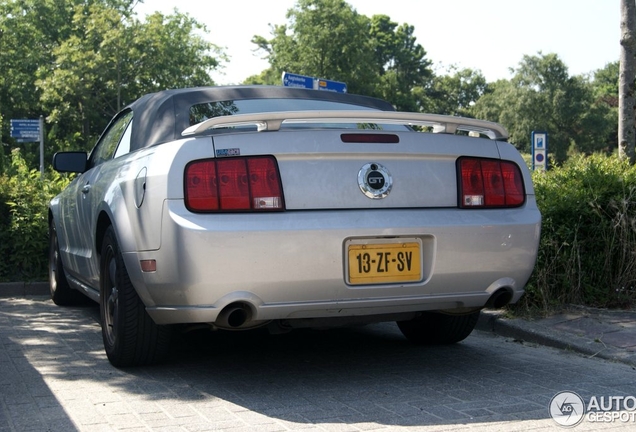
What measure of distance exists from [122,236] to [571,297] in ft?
11.8

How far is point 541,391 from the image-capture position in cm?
407

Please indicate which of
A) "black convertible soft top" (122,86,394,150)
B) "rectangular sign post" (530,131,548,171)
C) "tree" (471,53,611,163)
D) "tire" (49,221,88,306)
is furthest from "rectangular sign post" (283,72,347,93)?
"tree" (471,53,611,163)

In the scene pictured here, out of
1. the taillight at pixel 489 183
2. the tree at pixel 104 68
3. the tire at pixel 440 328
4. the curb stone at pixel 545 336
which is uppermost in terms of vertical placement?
the tree at pixel 104 68

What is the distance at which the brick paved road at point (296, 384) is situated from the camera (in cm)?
355

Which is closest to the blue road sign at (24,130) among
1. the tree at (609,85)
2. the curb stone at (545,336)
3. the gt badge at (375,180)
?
the curb stone at (545,336)

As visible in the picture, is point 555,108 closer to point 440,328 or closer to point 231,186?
point 440,328

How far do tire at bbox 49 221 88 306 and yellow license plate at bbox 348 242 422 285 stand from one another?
12.9 ft

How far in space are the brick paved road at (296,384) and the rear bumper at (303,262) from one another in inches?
16.4

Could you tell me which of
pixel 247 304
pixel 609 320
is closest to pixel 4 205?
pixel 247 304

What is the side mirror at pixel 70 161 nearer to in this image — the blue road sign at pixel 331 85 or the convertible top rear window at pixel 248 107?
the convertible top rear window at pixel 248 107

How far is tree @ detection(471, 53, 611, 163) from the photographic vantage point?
67250 mm

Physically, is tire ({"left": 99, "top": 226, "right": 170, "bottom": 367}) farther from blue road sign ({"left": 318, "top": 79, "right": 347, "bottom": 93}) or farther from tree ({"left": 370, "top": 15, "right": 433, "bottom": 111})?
tree ({"left": 370, "top": 15, "right": 433, "bottom": 111})

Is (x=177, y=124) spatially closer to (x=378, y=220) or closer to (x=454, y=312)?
(x=378, y=220)

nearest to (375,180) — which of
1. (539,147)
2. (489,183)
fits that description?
(489,183)
